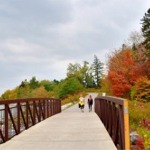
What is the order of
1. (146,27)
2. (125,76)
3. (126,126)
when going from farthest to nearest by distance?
1. (146,27)
2. (125,76)
3. (126,126)

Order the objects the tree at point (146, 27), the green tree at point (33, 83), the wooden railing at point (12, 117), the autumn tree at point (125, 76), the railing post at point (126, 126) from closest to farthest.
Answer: the railing post at point (126, 126) < the wooden railing at point (12, 117) < the autumn tree at point (125, 76) < the tree at point (146, 27) < the green tree at point (33, 83)

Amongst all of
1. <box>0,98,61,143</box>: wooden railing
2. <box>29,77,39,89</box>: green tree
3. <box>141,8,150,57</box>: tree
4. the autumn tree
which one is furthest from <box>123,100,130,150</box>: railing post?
<box>29,77,39,89</box>: green tree

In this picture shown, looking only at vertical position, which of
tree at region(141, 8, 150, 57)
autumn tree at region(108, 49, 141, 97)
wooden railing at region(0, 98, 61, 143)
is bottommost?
wooden railing at region(0, 98, 61, 143)

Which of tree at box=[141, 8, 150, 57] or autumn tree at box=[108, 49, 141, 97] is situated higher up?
tree at box=[141, 8, 150, 57]

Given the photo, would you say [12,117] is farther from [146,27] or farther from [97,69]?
[97,69]

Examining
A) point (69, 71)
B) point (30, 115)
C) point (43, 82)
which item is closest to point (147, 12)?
point (30, 115)

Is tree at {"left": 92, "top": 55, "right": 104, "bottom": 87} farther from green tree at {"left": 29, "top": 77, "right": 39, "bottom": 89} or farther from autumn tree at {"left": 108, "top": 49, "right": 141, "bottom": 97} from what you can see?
autumn tree at {"left": 108, "top": 49, "right": 141, "bottom": 97}

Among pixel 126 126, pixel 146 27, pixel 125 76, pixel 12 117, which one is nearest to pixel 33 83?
pixel 146 27

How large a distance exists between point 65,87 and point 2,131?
92.5 meters

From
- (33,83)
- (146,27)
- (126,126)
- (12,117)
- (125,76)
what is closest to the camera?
(126,126)

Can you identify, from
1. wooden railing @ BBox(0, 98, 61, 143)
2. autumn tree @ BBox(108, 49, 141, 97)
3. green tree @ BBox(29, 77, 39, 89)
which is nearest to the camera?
wooden railing @ BBox(0, 98, 61, 143)

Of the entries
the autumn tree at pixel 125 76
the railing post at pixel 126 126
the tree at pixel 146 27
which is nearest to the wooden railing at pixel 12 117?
the railing post at pixel 126 126

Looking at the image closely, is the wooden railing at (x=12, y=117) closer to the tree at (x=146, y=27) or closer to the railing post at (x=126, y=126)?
the railing post at (x=126, y=126)

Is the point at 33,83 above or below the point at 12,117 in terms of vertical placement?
above
